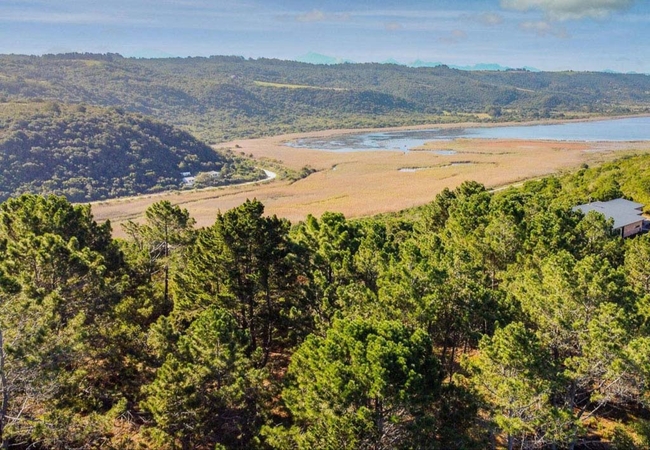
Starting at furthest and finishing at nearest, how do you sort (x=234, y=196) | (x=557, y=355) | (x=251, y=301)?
(x=234, y=196)
(x=251, y=301)
(x=557, y=355)

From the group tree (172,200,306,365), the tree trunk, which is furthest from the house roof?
the tree trunk

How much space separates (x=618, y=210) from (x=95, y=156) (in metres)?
115

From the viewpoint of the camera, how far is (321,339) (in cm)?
1727

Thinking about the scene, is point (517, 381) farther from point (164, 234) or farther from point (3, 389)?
point (164, 234)

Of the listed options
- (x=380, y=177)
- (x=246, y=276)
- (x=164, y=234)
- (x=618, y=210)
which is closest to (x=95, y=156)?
(x=380, y=177)

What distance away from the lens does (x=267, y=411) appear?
18.8 meters

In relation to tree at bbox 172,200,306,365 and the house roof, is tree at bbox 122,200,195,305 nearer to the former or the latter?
tree at bbox 172,200,306,365

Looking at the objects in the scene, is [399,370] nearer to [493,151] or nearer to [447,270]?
[447,270]

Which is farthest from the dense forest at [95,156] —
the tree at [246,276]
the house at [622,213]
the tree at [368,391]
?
the tree at [368,391]

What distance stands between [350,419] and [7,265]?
16.5 m

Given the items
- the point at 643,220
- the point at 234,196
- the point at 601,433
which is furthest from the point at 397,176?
the point at 601,433

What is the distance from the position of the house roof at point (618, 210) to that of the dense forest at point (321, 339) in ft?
39.3

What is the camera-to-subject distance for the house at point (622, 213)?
38.5 meters

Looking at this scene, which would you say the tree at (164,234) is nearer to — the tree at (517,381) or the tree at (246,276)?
the tree at (246,276)
